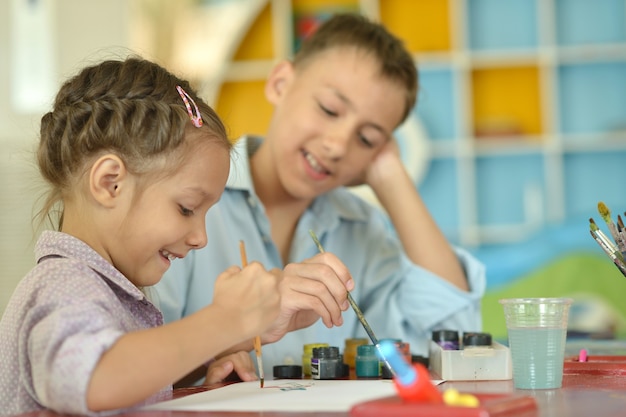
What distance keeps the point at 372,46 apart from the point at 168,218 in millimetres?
875

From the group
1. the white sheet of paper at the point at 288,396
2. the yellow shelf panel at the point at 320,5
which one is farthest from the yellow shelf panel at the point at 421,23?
the white sheet of paper at the point at 288,396

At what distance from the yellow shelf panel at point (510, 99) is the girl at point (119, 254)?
3494 mm

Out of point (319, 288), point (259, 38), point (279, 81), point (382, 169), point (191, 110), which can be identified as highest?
point (259, 38)

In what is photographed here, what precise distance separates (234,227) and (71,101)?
0.65m

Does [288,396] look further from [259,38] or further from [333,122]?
[259,38]

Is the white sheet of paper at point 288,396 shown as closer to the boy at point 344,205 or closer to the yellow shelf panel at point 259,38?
the boy at point 344,205

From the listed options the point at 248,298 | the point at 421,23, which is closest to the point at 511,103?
the point at 421,23

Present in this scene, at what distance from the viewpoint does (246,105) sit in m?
4.70

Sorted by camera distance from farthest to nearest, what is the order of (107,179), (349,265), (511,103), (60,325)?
(511,103) → (349,265) → (107,179) → (60,325)

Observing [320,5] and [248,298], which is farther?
[320,5]

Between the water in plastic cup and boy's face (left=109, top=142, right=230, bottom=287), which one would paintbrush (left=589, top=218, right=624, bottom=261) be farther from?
boy's face (left=109, top=142, right=230, bottom=287)

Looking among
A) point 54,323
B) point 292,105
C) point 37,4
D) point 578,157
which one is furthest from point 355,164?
point 37,4

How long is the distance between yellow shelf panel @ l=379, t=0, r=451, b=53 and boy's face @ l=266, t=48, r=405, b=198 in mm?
2865

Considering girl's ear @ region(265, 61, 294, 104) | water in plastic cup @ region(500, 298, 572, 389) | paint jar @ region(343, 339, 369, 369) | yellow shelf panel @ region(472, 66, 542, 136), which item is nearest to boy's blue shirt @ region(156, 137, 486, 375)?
girl's ear @ region(265, 61, 294, 104)
